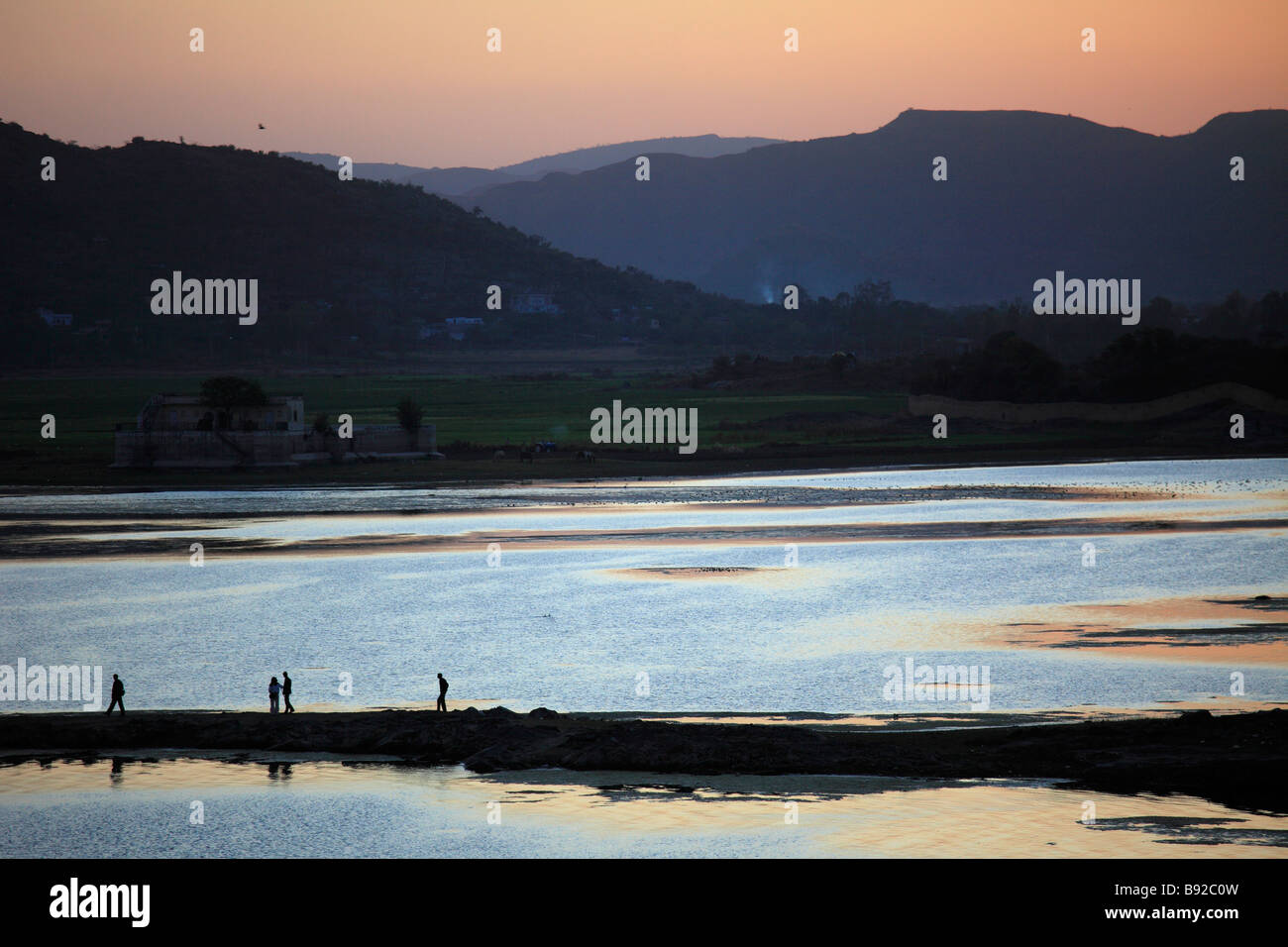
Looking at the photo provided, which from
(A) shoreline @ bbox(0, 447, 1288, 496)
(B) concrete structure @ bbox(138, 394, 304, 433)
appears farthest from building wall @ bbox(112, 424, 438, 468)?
(A) shoreline @ bbox(0, 447, 1288, 496)

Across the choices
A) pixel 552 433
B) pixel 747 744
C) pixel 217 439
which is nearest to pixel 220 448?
pixel 217 439

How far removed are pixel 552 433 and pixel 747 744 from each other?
9749 cm

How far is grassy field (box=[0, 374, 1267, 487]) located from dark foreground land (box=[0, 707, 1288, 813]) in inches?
2631

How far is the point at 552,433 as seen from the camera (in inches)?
4936

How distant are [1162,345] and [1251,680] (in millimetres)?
111347

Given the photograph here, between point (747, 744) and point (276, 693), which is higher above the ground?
point (276, 693)

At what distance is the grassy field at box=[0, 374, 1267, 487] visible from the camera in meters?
102

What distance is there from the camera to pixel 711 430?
423 feet

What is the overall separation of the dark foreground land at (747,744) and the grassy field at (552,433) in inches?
2631

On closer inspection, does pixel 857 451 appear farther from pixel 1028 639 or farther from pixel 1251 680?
pixel 1251 680
